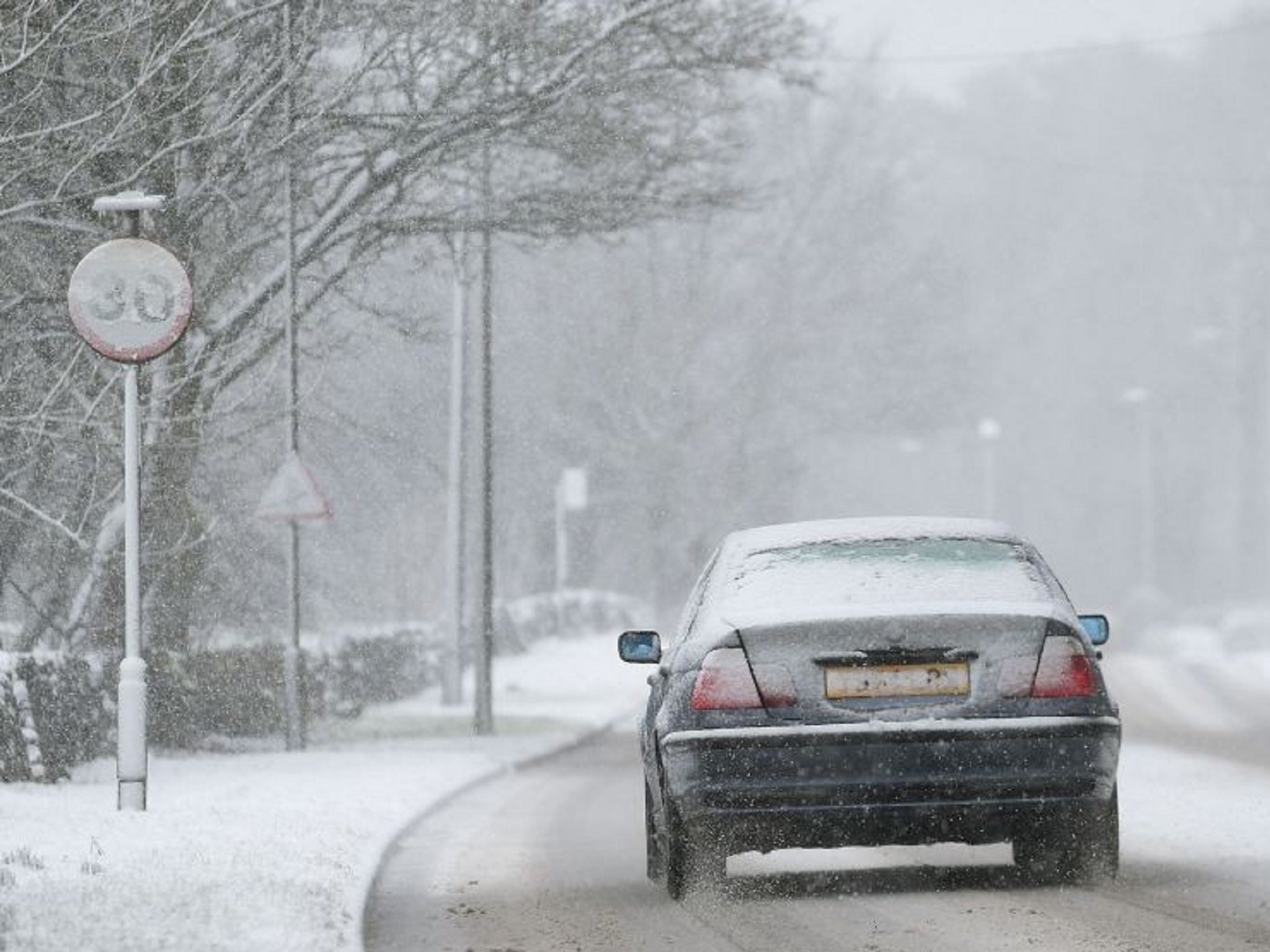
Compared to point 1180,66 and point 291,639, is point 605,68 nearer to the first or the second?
point 291,639

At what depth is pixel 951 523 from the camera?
38.0 ft

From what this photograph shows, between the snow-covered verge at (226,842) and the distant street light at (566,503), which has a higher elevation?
the distant street light at (566,503)

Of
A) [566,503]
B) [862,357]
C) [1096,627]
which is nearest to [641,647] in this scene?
[1096,627]

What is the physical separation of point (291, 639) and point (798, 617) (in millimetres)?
14880

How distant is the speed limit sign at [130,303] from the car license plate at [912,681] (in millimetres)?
5909

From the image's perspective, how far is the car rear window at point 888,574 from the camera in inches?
426

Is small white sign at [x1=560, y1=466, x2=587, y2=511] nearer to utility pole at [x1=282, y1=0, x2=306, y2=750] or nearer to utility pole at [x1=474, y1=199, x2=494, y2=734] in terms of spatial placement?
utility pole at [x1=474, y1=199, x2=494, y2=734]

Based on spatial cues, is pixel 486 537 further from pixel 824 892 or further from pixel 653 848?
pixel 824 892

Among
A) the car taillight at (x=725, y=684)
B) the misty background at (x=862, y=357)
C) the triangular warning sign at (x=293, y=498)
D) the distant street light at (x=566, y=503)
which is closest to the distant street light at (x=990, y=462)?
the misty background at (x=862, y=357)

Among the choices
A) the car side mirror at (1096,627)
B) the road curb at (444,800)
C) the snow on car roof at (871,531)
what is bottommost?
the road curb at (444,800)

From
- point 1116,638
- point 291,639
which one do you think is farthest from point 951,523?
point 1116,638

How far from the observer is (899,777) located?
10297mm

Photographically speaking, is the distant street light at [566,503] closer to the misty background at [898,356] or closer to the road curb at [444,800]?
the misty background at [898,356]

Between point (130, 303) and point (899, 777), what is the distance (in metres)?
6.40
